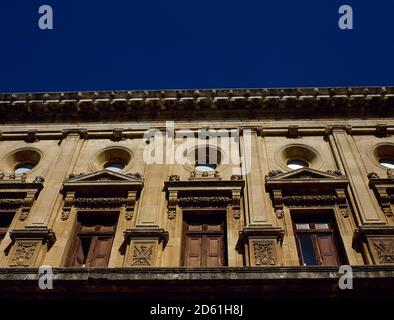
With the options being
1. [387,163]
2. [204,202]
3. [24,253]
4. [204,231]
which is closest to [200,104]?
[204,202]

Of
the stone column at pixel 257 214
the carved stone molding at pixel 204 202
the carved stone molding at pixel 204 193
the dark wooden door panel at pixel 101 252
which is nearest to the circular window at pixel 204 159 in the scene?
the stone column at pixel 257 214

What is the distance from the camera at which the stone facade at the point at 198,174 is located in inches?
446

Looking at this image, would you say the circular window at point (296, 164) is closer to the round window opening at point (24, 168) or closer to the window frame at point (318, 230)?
the window frame at point (318, 230)

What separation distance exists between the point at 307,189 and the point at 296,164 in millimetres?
2237

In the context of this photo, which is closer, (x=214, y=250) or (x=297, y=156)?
(x=214, y=250)

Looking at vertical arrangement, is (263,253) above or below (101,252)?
below

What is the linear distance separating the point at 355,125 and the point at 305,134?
6.51 ft

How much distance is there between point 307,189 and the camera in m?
13.0

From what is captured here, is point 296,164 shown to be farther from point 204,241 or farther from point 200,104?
point 204,241

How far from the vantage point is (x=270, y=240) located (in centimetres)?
1112

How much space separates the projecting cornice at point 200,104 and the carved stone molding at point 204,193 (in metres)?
4.29

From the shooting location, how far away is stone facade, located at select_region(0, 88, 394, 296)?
1133 cm

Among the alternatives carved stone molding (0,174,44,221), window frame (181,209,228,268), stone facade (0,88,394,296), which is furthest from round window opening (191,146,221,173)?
carved stone molding (0,174,44,221)
